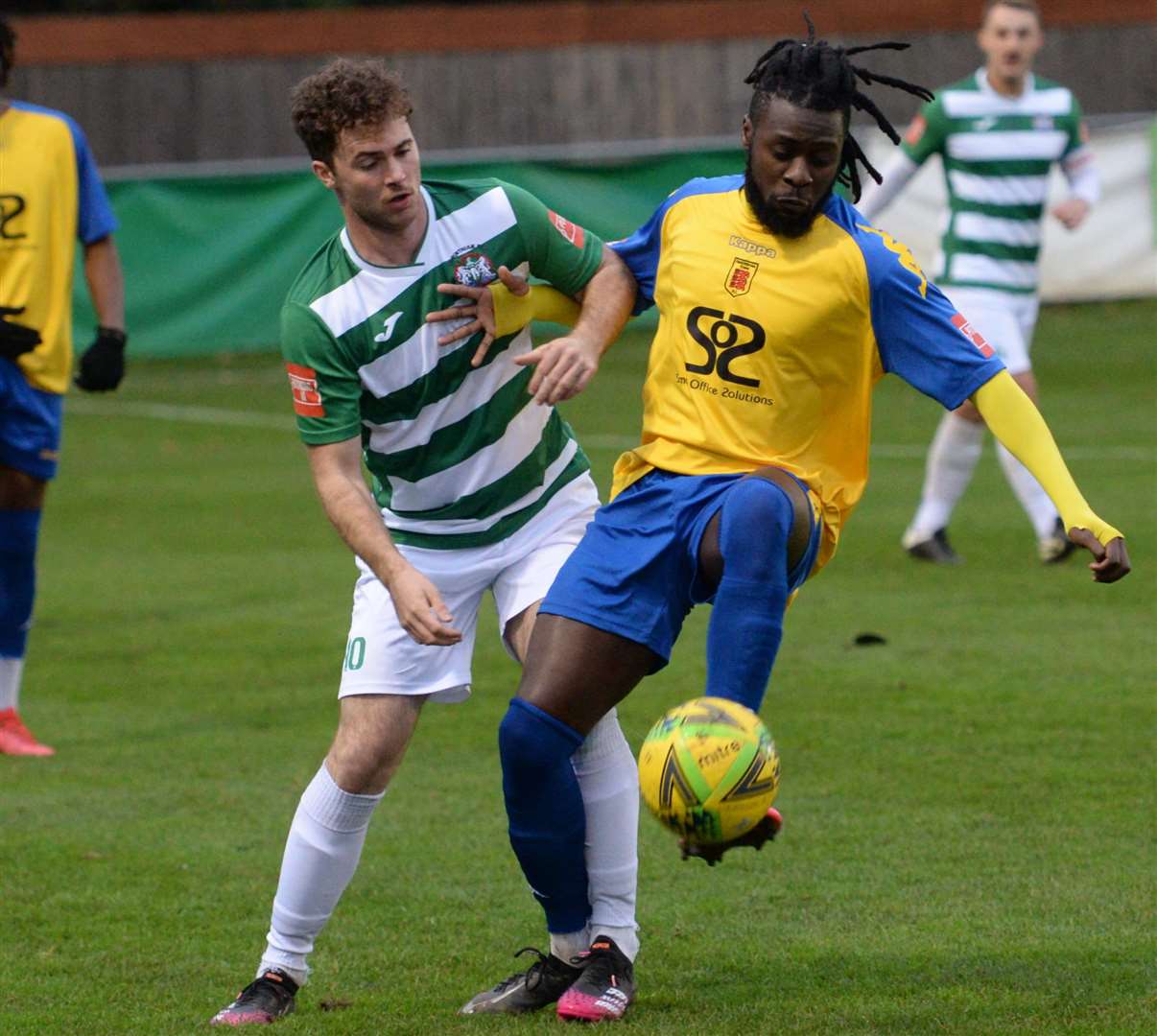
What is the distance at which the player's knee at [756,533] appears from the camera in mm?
4508

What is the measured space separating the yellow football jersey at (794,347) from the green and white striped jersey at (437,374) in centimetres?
34

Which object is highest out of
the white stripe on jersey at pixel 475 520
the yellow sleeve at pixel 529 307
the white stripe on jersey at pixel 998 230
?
the yellow sleeve at pixel 529 307

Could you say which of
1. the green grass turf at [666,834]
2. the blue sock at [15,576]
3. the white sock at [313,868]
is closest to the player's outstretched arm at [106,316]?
the blue sock at [15,576]

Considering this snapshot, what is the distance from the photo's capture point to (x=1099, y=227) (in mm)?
21312

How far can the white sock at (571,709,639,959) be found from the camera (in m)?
4.97

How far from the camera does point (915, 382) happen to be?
15.7ft

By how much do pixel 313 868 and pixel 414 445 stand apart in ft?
3.31

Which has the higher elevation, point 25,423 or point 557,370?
point 557,370

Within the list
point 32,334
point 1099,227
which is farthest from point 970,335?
point 1099,227

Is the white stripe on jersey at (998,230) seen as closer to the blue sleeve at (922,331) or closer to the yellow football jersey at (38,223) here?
the yellow football jersey at (38,223)

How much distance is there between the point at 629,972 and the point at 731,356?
1431 mm

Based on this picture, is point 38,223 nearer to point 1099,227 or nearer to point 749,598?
point 749,598

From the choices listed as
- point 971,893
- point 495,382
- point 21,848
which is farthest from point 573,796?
point 21,848

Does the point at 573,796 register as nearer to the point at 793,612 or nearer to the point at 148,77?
the point at 793,612
